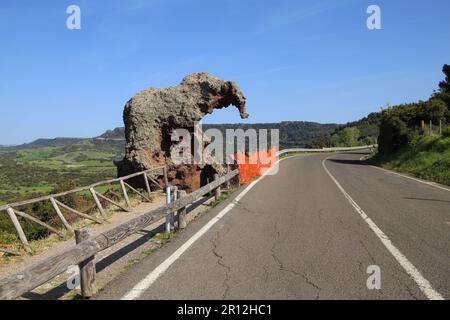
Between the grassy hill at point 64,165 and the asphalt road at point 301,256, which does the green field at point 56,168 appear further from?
the asphalt road at point 301,256

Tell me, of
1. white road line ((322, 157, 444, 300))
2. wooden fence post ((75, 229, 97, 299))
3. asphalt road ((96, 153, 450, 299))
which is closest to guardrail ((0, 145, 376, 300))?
wooden fence post ((75, 229, 97, 299))

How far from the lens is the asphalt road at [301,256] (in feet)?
17.8

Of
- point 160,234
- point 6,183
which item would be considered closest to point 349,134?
point 6,183

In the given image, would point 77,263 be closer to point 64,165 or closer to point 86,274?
point 86,274

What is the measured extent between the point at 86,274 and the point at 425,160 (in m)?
24.9

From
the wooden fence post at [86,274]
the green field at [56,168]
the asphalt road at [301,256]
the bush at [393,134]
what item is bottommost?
the green field at [56,168]

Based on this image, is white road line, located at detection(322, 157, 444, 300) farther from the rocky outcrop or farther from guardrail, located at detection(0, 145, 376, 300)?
the rocky outcrop

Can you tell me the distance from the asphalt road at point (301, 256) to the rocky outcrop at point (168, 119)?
18.9 ft

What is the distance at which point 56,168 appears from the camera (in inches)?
3738

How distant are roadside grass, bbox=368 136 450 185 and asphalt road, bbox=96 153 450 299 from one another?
10.4m

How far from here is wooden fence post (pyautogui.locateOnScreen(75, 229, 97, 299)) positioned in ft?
18.0

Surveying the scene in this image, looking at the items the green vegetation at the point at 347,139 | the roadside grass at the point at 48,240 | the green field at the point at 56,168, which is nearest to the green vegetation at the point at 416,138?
the roadside grass at the point at 48,240

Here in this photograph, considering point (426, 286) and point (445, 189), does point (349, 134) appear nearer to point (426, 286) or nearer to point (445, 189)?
point (445, 189)

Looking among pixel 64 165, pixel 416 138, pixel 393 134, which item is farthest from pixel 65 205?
pixel 64 165
